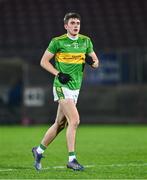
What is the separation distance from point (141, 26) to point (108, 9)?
Result: 1.74m

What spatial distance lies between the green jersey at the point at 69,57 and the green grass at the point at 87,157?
118cm

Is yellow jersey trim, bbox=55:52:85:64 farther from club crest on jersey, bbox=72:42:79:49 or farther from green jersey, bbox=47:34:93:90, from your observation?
club crest on jersey, bbox=72:42:79:49

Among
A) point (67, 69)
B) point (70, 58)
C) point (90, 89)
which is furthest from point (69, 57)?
point (90, 89)

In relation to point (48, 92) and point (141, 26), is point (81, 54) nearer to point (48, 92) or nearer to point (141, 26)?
point (48, 92)

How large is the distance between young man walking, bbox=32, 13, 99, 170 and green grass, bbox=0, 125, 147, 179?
0.53 metres

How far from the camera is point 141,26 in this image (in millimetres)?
28094

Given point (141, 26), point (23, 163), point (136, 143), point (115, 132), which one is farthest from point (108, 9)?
point (23, 163)

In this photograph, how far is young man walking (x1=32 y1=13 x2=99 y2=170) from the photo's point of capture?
970 cm

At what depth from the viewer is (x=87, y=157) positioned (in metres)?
11.8

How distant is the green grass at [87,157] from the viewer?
8914mm

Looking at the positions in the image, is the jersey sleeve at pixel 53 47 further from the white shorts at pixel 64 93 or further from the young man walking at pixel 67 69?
the white shorts at pixel 64 93

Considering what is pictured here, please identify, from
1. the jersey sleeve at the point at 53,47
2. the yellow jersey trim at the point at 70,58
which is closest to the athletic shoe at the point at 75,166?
the yellow jersey trim at the point at 70,58

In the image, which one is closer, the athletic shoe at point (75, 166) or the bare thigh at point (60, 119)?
the athletic shoe at point (75, 166)

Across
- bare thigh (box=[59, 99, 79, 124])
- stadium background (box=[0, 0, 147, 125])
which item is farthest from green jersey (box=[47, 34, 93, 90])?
stadium background (box=[0, 0, 147, 125])
